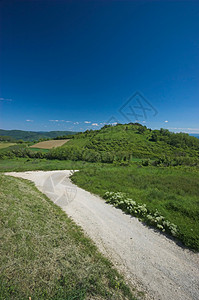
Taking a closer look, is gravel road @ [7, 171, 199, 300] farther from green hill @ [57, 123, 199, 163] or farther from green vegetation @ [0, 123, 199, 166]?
green hill @ [57, 123, 199, 163]

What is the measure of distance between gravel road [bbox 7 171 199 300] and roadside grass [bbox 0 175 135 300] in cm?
66

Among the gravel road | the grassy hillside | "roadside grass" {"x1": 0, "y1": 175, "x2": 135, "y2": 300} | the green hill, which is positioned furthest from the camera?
the grassy hillside

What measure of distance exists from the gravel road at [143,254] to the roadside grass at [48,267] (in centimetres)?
66

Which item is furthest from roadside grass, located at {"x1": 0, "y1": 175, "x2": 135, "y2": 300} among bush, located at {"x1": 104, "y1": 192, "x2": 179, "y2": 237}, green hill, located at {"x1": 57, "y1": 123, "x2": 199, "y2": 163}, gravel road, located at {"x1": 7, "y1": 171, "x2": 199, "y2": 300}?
green hill, located at {"x1": 57, "y1": 123, "x2": 199, "y2": 163}

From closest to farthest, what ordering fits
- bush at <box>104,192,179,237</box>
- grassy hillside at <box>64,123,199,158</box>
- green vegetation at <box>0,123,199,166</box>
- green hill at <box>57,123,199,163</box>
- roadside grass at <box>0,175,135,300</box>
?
1. roadside grass at <box>0,175,135,300</box>
2. bush at <box>104,192,179,237</box>
3. green vegetation at <box>0,123,199,166</box>
4. green hill at <box>57,123,199,163</box>
5. grassy hillside at <box>64,123,199,158</box>

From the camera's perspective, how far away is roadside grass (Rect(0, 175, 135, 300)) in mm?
3139

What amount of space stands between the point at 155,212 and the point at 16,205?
27.0 ft

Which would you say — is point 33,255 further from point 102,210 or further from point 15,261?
point 102,210

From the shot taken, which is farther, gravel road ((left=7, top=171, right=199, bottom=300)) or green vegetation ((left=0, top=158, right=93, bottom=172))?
green vegetation ((left=0, top=158, right=93, bottom=172))

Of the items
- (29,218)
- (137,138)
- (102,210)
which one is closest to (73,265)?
(29,218)

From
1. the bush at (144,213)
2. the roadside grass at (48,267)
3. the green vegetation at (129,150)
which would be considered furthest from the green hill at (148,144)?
the roadside grass at (48,267)

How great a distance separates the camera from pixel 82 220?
7.62 m

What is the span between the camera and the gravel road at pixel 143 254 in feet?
12.9

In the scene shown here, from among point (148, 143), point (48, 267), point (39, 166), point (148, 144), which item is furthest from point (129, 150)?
point (48, 267)
